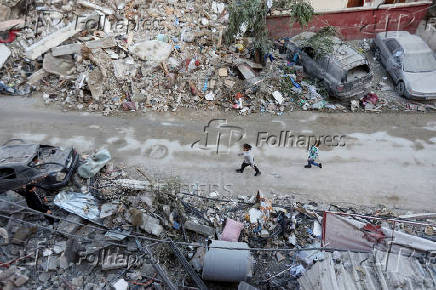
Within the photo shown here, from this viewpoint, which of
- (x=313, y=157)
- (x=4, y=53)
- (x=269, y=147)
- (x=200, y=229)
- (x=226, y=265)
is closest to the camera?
(x=226, y=265)

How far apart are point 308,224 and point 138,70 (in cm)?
819

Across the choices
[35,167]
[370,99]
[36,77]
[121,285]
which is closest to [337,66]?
[370,99]

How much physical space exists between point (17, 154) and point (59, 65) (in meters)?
5.27

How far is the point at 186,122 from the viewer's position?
39.9ft

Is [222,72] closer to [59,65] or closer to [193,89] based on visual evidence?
[193,89]

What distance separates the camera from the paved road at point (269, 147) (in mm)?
9938

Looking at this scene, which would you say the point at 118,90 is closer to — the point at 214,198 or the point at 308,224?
the point at 214,198

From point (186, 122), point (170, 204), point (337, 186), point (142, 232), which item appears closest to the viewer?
point (142, 232)

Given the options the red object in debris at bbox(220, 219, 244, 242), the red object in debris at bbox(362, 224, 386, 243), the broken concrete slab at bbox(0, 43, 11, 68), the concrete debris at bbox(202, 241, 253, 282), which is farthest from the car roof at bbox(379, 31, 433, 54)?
the broken concrete slab at bbox(0, 43, 11, 68)

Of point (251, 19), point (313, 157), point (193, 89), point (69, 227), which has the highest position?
point (251, 19)

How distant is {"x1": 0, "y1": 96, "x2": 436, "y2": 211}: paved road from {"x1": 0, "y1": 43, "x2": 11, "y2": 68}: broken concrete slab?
4.97 ft

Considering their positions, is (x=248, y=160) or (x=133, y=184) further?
(x=248, y=160)

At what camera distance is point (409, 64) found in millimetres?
13156

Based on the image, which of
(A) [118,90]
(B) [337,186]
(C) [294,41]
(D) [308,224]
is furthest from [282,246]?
(C) [294,41]
